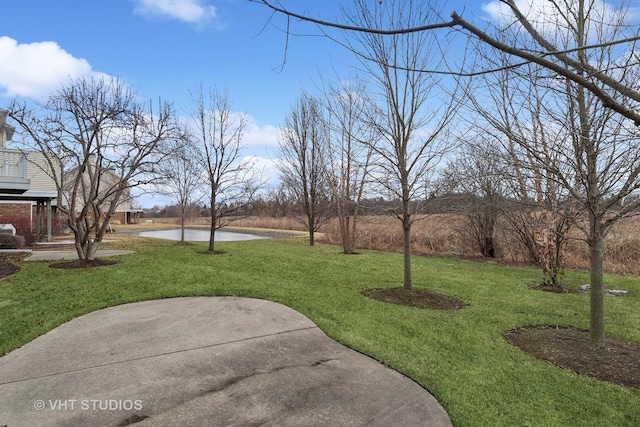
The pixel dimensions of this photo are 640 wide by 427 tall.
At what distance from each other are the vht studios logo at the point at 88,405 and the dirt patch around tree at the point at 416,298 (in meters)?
4.36

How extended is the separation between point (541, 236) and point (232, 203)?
34.9 feet

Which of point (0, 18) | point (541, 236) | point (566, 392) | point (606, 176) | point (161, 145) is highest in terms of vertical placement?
point (0, 18)

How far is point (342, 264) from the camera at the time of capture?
10.8 meters

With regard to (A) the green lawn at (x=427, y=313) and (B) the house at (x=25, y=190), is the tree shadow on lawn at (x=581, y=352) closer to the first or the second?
(A) the green lawn at (x=427, y=313)

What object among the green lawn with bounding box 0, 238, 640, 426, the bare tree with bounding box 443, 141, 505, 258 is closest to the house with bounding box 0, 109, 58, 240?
the green lawn with bounding box 0, 238, 640, 426

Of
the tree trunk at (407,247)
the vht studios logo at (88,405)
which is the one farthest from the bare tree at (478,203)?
the vht studios logo at (88,405)

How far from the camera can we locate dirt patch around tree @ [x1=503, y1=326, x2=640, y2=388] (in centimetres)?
367

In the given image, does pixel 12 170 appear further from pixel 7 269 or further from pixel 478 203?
pixel 478 203

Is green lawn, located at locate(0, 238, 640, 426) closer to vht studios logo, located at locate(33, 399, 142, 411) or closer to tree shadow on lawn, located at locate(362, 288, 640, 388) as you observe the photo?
tree shadow on lawn, located at locate(362, 288, 640, 388)

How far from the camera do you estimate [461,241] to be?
14758mm

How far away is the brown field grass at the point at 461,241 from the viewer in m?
10.8

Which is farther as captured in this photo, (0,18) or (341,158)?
(341,158)

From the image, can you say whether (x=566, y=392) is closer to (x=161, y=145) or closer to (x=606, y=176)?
(x=606, y=176)

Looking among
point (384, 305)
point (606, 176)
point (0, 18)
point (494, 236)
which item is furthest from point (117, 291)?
point (494, 236)
